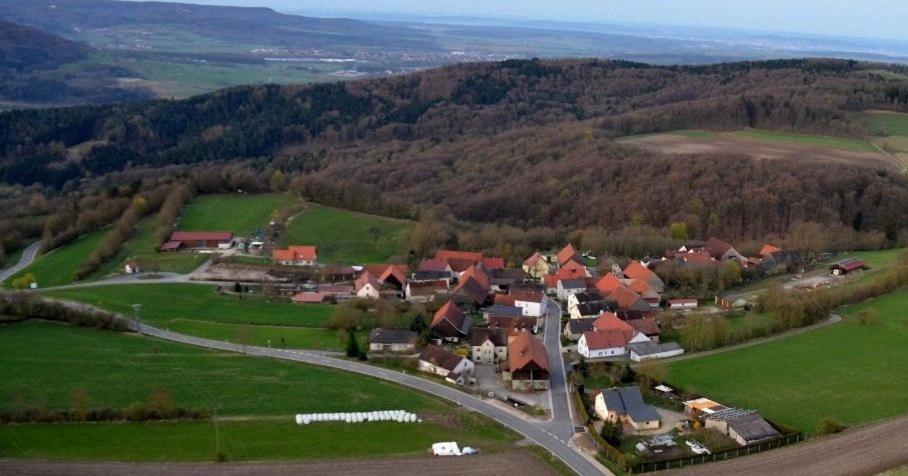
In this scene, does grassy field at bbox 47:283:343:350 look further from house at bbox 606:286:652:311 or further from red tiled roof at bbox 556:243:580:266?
red tiled roof at bbox 556:243:580:266

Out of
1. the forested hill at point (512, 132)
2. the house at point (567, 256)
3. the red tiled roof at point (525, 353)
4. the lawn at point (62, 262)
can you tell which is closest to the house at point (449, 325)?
the red tiled roof at point (525, 353)

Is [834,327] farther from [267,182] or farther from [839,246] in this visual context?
[267,182]

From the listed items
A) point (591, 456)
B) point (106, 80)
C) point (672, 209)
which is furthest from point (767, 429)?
point (106, 80)

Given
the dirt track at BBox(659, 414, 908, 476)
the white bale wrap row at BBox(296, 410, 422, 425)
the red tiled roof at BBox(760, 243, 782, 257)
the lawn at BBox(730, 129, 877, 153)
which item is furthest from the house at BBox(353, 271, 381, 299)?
the lawn at BBox(730, 129, 877, 153)

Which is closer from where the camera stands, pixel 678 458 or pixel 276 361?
pixel 678 458

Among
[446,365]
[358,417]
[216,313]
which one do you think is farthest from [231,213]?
[358,417]

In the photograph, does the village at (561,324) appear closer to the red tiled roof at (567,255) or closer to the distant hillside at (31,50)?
the red tiled roof at (567,255)
